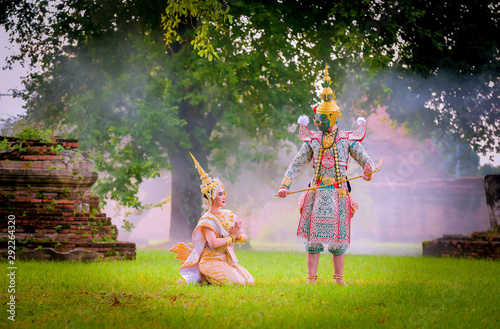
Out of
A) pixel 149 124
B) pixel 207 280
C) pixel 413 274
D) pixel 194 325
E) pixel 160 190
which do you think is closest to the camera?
pixel 194 325

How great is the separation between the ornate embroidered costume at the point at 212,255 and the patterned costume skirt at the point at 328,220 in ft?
2.90

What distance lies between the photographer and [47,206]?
10727mm

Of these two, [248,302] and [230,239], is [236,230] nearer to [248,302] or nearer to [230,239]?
[230,239]

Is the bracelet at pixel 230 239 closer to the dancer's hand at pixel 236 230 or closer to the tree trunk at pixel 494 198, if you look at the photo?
the dancer's hand at pixel 236 230

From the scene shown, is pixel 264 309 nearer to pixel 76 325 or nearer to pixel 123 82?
pixel 76 325

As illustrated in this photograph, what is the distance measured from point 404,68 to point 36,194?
10.8m

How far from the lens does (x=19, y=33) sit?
688 inches

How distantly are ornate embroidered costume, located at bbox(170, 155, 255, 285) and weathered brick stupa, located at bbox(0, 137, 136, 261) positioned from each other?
4066 mm

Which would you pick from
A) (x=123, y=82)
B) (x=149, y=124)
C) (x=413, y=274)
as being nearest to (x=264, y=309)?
(x=413, y=274)

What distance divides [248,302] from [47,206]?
6.44 m

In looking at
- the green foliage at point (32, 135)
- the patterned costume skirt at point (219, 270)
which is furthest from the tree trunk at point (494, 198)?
the green foliage at point (32, 135)

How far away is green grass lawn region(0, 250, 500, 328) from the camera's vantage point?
16.0ft

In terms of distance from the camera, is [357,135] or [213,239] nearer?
[213,239]

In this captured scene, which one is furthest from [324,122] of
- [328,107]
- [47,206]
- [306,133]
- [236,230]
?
[47,206]
